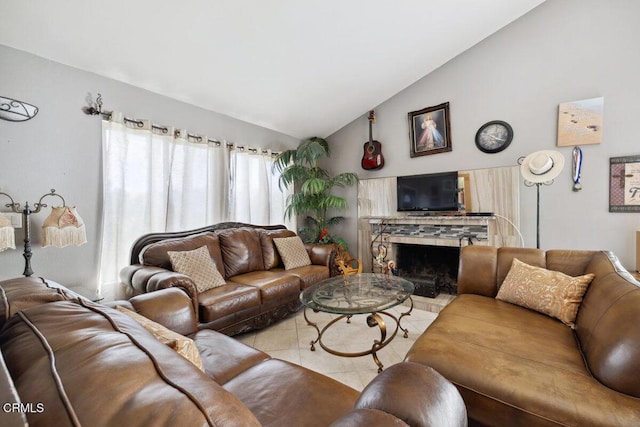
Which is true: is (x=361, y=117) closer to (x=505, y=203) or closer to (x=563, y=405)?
(x=505, y=203)

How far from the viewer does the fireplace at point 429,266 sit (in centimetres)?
319

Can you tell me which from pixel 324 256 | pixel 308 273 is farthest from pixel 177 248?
pixel 324 256

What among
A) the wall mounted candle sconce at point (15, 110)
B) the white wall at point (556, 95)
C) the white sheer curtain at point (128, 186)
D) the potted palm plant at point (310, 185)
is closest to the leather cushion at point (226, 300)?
the white sheer curtain at point (128, 186)

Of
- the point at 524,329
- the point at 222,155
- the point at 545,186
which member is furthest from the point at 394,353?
the point at 222,155

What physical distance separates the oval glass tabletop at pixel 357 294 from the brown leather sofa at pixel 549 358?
16.8 inches

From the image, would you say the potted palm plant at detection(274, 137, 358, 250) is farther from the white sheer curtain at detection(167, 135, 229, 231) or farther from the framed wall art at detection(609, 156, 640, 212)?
the framed wall art at detection(609, 156, 640, 212)

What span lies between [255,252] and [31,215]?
6.02 ft

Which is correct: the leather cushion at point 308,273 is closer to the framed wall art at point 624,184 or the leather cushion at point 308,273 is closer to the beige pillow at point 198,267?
the beige pillow at point 198,267

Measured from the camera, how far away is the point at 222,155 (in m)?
3.28

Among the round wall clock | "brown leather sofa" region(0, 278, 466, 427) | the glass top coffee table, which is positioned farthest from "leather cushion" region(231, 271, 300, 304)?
the round wall clock

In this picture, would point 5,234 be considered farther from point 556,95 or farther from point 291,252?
point 556,95

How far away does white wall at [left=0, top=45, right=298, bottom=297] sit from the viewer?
6.31 ft

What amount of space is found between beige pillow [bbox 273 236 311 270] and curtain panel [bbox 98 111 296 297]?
733 millimetres

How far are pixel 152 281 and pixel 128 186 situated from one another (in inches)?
44.8
